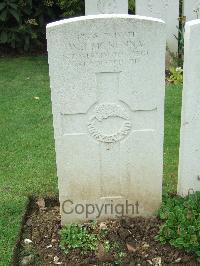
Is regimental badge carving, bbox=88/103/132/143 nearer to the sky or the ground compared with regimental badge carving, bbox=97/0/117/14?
nearer to the ground

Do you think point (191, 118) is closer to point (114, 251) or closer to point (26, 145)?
point (114, 251)

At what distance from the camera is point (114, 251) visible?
3.27 m

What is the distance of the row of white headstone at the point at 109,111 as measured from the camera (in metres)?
2.98

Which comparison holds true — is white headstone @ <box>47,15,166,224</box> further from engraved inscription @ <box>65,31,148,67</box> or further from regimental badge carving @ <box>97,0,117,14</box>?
regimental badge carving @ <box>97,0,117,14</box>

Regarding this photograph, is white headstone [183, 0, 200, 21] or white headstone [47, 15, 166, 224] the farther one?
white headstone [183, 0, 200, 21]

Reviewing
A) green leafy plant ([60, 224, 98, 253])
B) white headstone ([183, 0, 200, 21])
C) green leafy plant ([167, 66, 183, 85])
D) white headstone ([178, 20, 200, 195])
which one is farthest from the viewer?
white headstone ([183, 0, 200, 21])

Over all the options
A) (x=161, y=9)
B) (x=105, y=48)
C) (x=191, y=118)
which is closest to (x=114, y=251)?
(x=191, y=118)

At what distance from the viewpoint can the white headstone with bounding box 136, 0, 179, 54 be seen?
6676 mm

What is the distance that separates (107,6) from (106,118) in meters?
3.57

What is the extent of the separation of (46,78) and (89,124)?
4.07 meters

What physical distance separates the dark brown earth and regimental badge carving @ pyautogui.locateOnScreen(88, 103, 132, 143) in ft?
2.17

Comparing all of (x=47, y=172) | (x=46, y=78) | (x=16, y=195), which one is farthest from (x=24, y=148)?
(x=46, y=78)

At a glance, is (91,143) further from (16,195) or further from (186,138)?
→ (16,195)

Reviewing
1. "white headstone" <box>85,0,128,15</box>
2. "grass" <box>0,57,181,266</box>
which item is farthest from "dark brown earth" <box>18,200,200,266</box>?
"white headstone" <box>85,0,128,15</box>
